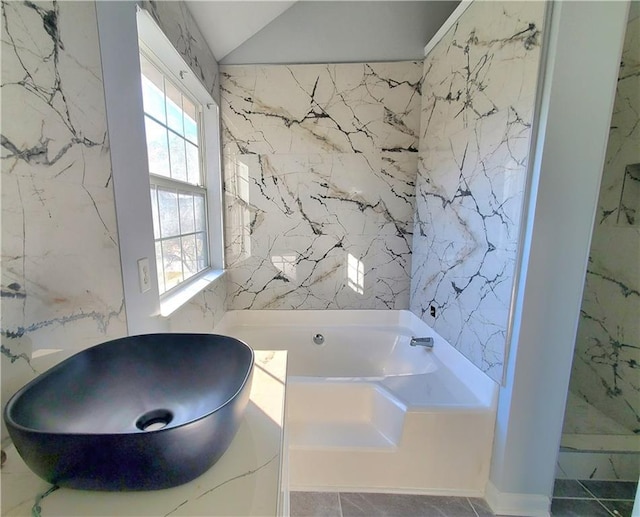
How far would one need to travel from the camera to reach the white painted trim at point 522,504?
1346mm

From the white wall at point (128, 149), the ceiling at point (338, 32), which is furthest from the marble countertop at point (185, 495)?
the ceiling at point (338, 32)

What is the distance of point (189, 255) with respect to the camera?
6.20ft

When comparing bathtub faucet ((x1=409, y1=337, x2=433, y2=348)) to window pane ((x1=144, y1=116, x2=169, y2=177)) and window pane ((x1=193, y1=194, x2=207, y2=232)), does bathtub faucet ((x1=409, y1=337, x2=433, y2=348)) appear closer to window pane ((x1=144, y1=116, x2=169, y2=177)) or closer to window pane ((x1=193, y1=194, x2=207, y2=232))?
window pane ((x1=193, y1=194, x2=207, y2=232))

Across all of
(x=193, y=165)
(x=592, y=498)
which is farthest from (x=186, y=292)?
(x=592, y=498)

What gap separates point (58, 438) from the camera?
1.33ft

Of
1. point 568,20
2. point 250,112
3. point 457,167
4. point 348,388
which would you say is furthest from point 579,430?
point 250,112

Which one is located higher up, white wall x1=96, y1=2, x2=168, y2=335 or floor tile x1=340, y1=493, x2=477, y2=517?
white wall x1=96, y1=2, x2=168, y2=335

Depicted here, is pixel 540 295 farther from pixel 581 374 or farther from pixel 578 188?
pixel 581 374

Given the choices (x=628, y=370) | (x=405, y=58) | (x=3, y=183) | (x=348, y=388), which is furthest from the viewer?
(x=405, y=58)

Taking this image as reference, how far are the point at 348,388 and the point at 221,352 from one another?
1.02m

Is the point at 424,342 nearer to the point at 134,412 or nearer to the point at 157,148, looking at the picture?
the point at 134,412

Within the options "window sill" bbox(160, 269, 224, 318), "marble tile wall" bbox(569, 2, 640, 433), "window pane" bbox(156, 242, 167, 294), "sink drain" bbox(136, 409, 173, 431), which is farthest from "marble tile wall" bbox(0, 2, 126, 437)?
"marble tile wall" bbox(569, 2, 640, 433)

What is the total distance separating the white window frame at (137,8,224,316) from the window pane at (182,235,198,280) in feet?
0.16

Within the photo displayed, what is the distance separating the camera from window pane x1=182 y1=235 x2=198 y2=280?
1801 millimetres
